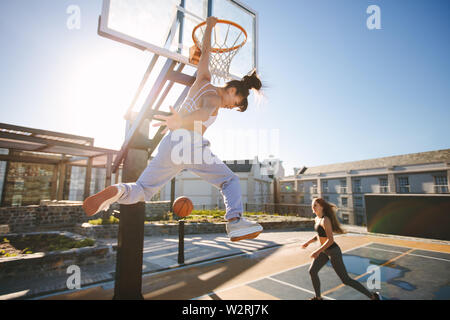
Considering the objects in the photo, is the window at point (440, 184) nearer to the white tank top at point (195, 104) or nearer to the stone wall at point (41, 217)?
the white tank top at point (195, 104)

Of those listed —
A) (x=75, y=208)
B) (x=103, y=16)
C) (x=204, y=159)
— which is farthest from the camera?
(x=75, y=208)

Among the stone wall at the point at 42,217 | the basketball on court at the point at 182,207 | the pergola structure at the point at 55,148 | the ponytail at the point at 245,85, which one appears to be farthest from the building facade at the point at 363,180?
the stone wall at the point at 42,217

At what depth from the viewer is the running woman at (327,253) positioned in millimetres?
3838

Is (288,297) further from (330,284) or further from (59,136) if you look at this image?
(59,136)

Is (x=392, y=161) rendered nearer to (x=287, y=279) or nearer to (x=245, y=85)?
(x=287, y=279)

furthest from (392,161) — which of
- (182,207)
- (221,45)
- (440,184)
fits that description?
(221,45)

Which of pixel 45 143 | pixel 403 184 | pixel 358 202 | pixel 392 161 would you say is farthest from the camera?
pixel 358 202

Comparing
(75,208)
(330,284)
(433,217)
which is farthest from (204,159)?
(433,217)

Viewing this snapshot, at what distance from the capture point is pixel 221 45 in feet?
12.0

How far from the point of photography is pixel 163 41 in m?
3.72

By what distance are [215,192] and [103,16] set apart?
3062 cm

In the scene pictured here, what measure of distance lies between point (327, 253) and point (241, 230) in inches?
117

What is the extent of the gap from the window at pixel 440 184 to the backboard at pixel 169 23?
3856cm
